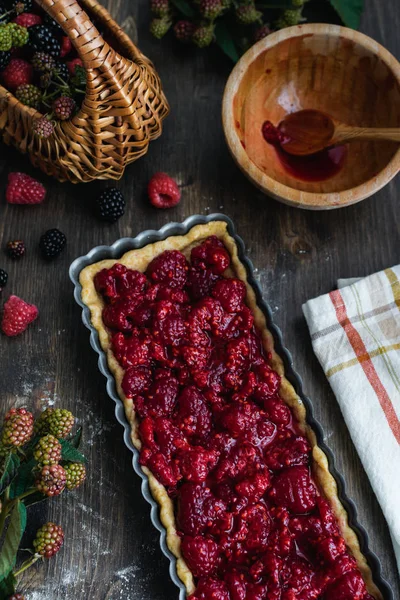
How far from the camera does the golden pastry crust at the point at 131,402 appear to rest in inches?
105

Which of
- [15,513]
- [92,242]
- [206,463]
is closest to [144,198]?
[92,242]

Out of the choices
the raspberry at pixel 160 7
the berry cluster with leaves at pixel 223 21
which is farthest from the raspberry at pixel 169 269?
the raspberry at pixel 160 7

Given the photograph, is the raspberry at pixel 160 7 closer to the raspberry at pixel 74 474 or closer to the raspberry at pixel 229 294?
the raspberry at pixel 229 294

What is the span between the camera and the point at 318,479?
9.04 ft

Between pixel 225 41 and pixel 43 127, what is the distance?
Result: 41.8 inches

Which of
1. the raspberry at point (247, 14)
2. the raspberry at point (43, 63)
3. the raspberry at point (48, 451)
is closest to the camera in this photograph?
the raspberry at point (48, 451)

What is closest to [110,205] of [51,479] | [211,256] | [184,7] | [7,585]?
[211,256]

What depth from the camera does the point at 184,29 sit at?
132 inches

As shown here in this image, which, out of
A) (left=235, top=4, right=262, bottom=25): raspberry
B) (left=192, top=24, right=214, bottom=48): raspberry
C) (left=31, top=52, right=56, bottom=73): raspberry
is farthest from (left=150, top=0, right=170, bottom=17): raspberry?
(left=31, top=52, right=56, bottom=73): raspberry

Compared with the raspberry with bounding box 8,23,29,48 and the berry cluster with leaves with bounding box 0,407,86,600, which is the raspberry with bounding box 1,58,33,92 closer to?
the raspberry with bounding box 8,23,29,48

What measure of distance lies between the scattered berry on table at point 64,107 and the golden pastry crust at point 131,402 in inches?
23.5

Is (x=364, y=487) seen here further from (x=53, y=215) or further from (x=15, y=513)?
(x=53, y=215)

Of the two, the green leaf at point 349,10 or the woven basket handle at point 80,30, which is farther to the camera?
the green leaf at point 349,10

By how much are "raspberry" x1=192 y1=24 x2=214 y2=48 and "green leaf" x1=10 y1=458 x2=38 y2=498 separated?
6.53 feet
